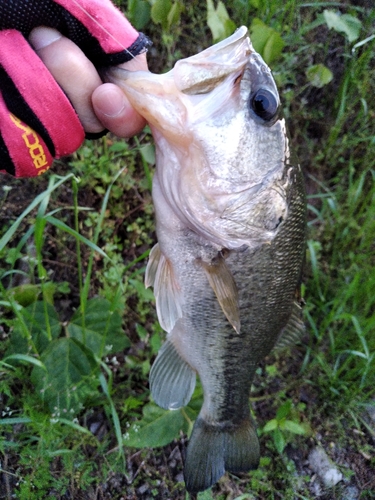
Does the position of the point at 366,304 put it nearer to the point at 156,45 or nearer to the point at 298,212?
the point at 298,212

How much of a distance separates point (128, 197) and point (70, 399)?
128cm

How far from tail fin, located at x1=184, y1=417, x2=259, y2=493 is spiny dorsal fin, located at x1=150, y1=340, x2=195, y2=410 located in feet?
0.49

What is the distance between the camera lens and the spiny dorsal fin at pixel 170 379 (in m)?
1.96

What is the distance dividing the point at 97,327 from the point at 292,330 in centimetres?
97

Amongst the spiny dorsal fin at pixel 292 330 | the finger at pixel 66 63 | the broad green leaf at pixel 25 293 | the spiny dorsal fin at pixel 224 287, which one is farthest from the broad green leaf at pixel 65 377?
the finger at pixel 66 63

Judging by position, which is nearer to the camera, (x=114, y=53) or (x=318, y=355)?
(x=114, y=53)

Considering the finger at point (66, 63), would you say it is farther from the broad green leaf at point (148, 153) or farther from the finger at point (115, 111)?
the broad green leaf at point (148, 153)

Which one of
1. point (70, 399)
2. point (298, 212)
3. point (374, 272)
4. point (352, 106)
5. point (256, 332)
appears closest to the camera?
point (298, 212)

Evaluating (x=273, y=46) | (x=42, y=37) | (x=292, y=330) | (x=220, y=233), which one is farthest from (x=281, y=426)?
(x=273, y=46)

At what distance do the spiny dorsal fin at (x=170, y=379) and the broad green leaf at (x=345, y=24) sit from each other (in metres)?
2.37

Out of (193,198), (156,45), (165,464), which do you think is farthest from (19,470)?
(156,45)

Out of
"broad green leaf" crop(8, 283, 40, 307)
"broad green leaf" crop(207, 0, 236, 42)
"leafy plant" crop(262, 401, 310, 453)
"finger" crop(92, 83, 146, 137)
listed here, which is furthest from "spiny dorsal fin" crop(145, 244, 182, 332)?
"broad green leaf" crop(207, 0, 236, 42)

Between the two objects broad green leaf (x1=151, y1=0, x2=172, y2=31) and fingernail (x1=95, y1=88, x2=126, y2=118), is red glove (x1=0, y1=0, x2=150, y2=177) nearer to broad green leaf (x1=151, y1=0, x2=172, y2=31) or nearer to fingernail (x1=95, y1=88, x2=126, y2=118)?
fingernail (x1=95, y1=88, x2=126, y2=118)

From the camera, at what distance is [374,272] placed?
254 centimetres
